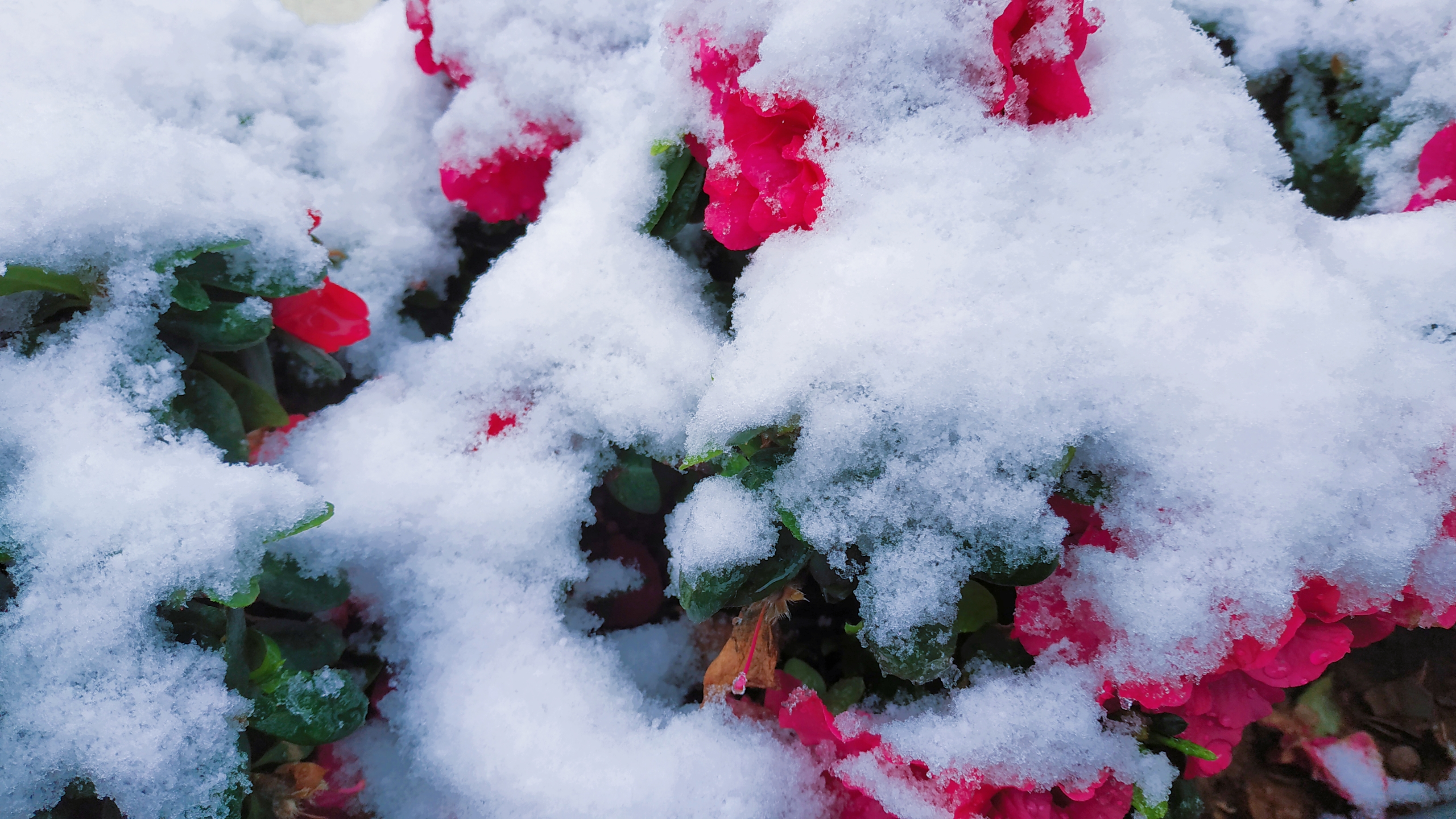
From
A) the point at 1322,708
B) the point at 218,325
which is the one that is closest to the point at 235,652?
the point at 218,325

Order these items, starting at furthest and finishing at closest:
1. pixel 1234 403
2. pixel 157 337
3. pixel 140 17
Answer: pixel 140 17 < pixel 157 337 < pixel 1234 403

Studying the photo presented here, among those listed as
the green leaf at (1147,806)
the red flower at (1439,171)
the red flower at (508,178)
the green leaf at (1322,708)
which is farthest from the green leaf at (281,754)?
the red flower at (1439,171)

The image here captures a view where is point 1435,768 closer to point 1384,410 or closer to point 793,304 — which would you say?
point 1384,410

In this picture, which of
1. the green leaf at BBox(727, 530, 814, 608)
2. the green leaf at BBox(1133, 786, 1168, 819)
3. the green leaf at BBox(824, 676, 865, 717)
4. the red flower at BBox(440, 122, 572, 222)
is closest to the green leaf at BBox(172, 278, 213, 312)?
the red flower at BBox(440, 122, 572, 222)

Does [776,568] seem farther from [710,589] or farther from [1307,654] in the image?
[1307,654]

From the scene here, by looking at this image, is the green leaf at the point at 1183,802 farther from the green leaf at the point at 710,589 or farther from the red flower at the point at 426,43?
the red flower at the point at 426,43

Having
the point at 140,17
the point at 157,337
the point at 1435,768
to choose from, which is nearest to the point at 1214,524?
the point at 1435,768
